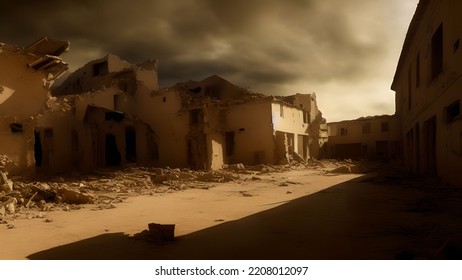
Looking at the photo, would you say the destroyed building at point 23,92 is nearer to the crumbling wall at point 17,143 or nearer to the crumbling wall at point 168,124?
the crumbling wall at point 17,143

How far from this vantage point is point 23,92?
45.2 feet

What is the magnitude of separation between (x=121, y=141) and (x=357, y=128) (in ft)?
97.9

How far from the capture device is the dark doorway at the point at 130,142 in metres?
28.1

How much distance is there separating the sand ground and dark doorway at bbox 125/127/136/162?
67.0 feet

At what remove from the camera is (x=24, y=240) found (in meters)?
5.14

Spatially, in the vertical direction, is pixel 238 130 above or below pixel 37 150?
above

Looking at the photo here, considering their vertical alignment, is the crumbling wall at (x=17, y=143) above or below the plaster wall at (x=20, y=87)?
below

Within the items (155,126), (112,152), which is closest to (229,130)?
(155,126)

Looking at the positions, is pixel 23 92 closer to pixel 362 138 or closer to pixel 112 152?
pixel 112 152

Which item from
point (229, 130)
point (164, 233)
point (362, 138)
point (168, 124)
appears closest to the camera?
point (164, 233)

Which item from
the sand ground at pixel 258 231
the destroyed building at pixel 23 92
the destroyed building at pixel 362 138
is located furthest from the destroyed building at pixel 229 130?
the sand ground at pixel 258 231

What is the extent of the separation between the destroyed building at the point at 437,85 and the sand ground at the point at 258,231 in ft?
5.28

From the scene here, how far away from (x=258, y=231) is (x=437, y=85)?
29.2ft

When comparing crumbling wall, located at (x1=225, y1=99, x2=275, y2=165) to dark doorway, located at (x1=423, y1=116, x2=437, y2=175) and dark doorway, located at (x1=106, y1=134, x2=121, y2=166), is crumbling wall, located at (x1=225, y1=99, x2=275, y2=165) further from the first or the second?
dark doorway, located at (x1=423, y1=116, x2=437, y2=175)
